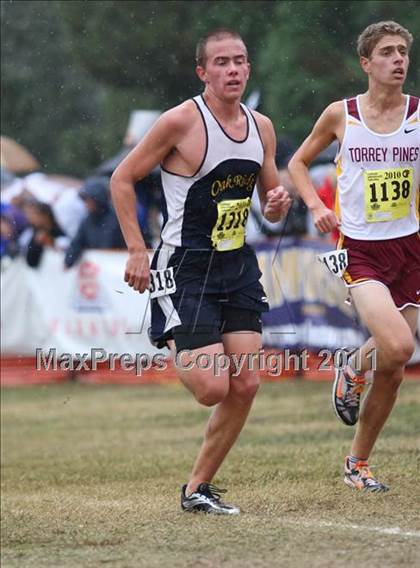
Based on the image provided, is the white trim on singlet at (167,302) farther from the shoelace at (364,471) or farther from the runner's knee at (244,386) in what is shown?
the shoelace at (364,471)

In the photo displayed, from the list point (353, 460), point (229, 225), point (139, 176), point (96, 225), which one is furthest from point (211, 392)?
point (96, 225)

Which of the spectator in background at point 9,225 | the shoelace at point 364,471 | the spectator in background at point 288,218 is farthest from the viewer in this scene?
the spectator in background at point 9,225

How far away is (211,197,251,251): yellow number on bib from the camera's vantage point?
675 cm

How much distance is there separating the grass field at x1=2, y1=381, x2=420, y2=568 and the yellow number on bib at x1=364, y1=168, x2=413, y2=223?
149 centimetres

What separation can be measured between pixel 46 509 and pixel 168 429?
15.5 feet

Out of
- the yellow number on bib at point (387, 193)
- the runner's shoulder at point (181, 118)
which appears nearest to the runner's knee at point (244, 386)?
the yellow number on bib at point (387, 193)

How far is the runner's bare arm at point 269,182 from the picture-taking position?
6785 mm

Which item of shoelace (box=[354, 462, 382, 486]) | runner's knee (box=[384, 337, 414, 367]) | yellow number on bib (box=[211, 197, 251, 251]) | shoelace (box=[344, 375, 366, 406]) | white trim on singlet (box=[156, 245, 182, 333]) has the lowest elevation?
shoelace (box=[354, 462, 382, 486])

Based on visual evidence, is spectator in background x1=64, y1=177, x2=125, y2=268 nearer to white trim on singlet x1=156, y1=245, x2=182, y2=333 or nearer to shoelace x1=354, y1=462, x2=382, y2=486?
shoelace x1=354, y1=462, x2=382, y2=486

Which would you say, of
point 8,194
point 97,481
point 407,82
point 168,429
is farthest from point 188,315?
point 8,194

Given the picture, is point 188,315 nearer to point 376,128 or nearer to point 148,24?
point 376,128

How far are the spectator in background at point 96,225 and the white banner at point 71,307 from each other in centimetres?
14

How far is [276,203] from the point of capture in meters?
6.76

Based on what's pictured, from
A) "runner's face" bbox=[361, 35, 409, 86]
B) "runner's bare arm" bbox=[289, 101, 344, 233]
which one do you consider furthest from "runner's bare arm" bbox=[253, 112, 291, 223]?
"runner's face" bbox=[361, 35, 409, 86]
